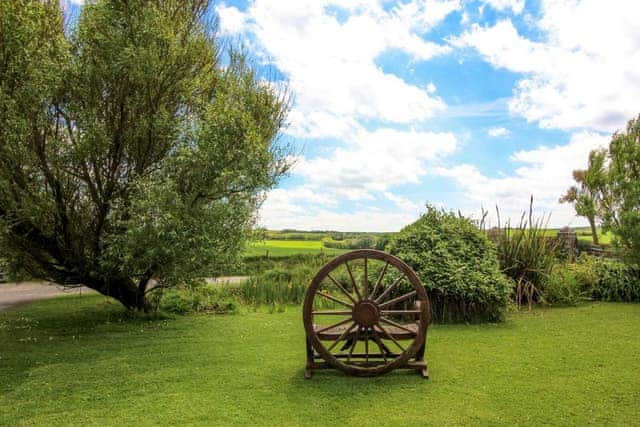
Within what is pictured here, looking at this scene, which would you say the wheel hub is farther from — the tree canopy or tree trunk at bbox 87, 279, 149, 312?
the tree canopy

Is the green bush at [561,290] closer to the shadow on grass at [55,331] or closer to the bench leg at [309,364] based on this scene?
the bench leg at [309,364]

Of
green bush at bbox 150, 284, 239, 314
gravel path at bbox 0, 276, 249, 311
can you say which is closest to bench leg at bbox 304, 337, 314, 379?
green bush at bbox 150, 284, 239, 314

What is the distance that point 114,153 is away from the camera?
779 centimetres

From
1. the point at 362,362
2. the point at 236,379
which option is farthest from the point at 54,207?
the point at 362,362

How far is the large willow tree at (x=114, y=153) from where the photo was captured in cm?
696

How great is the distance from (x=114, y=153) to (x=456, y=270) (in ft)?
20.4

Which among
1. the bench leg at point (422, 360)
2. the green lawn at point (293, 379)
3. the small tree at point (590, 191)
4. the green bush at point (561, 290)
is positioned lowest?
the green lawn at point (293, 379)

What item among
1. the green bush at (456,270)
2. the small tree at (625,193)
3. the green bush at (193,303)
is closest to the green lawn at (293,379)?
the green bush at (456,270)

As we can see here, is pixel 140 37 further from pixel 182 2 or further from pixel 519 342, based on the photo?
pixel 519 342

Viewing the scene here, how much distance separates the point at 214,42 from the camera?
36.4 feet

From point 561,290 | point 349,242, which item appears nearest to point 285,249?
point 349,242

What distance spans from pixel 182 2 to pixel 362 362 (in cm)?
807

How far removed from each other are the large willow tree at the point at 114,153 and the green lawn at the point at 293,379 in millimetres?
1342

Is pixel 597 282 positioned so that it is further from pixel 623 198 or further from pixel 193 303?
pixel 193 303
